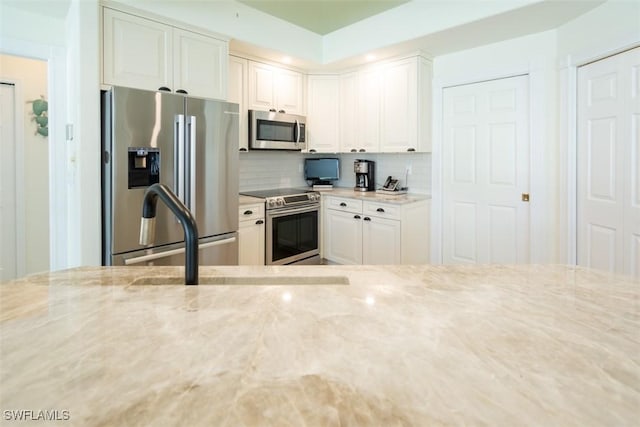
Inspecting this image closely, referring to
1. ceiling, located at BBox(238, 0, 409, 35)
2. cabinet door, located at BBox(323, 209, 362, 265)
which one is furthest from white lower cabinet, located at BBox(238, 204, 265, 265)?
ceiling, located at BBox(238, 0, 409, 35)

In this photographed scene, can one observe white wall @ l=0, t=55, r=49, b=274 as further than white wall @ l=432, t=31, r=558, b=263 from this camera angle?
Yes

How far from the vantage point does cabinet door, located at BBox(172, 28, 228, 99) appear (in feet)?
9.61

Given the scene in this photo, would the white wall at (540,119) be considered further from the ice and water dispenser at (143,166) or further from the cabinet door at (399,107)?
the ice and water dispenser at (143,166)

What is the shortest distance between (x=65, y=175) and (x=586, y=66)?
163 inches

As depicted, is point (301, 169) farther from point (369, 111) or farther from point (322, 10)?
point (322, 10)

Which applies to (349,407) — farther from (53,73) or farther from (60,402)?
(53,73)

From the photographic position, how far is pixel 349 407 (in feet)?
1.83

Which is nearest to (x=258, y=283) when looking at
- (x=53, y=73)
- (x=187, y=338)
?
(x=187, y=338)

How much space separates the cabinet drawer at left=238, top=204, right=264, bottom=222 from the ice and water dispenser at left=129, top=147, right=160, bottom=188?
3.06 feet

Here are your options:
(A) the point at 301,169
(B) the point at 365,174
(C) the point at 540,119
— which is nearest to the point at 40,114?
(A) the point at 301,169

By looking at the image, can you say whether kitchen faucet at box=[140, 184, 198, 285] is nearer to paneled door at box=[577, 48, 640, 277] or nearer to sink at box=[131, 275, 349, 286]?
sink at box=[131, 275, 349, 286]

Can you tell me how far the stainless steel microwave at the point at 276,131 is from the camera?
12.5ft

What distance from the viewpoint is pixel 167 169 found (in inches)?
105

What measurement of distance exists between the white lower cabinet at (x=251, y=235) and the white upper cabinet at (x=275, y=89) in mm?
1093
